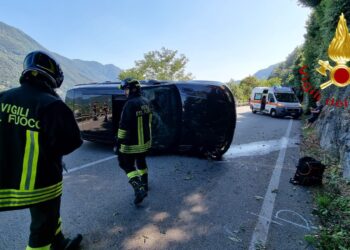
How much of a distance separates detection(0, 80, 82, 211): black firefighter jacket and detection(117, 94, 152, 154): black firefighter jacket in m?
1.81

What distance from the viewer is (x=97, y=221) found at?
335cm

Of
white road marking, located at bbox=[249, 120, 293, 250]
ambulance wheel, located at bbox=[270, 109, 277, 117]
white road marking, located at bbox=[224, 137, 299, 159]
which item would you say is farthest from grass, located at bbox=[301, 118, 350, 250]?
ambulance wheel, located at bbox=[270, 109, 277, 117]

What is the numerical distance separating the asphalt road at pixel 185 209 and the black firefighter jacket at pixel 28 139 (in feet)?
3.95

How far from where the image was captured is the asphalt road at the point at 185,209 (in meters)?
2.94

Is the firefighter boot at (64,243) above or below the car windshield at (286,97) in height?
below

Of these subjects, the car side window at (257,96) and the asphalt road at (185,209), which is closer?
the asphalt road at (185,209)

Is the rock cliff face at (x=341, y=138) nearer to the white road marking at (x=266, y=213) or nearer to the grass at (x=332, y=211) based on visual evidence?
the grass at (x=332, y=211)

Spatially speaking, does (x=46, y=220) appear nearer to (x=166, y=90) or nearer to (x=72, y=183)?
(x=72, y=183)

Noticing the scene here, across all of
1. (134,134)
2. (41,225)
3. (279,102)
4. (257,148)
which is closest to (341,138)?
(257,148)

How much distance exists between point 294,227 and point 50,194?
3148 millimetres

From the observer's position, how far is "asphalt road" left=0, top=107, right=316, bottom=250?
116 inches

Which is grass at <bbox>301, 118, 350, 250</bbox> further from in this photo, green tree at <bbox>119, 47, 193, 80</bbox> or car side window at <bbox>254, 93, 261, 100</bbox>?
green tree at <bbox>119, 47, 193, 80</bbox>

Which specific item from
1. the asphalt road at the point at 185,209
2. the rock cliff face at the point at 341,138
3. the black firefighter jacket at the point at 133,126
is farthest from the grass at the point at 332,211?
the black firefighter jacket at the point at 133,126

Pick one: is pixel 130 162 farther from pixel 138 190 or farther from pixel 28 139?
pixel 28 139
